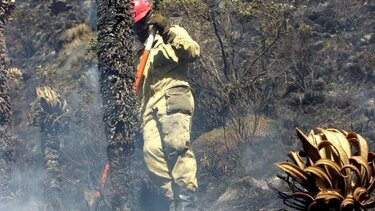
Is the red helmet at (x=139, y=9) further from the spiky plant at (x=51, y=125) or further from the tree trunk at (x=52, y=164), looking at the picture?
the spiky plant at (x=51, y=125)

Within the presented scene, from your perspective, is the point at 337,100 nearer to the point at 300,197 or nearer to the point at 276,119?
the point at 276,119

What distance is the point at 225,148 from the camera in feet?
42.1

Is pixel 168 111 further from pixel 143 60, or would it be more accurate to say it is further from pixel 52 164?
pixel 52 164

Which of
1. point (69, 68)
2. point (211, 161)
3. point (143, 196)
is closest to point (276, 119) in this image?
point (211, 161)

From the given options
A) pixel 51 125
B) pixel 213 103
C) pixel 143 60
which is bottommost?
pixel 213 103

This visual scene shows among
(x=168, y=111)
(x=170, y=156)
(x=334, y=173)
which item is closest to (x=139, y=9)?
(x=168, y=111)

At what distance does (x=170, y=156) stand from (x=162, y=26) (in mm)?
1211

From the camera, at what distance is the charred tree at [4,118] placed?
32.3 feet

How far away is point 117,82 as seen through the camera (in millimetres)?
7543

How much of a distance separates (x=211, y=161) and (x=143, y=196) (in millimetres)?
2143

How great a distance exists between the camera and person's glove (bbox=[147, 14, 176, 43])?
7.45 m

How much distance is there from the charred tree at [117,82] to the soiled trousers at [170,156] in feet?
0.75

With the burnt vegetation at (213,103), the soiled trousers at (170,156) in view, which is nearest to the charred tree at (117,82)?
the burnt vegetation at (213,103)

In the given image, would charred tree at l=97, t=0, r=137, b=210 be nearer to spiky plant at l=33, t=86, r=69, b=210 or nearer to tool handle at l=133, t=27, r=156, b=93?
tool handle at l=133, t=27, r=156, b=93
